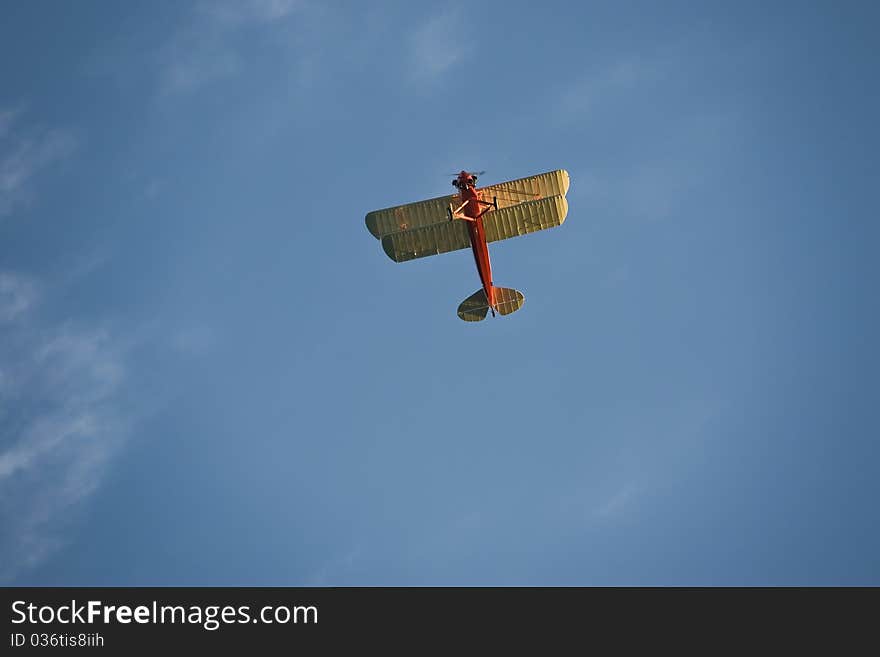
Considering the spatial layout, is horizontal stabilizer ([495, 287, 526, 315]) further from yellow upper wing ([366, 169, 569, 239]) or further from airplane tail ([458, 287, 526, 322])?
yellow upper wing ([366, 169, 569, 239])

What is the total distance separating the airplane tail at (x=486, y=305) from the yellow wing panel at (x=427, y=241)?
4280 mm

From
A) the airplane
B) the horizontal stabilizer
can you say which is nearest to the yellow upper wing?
the airplane

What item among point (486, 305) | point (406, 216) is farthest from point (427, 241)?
point (486, 305)

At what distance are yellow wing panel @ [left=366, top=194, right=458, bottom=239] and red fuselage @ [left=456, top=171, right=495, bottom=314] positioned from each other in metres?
1.69

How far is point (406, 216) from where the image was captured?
61.9 meters

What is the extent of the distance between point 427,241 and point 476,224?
10.8 ft

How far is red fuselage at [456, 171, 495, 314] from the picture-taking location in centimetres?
5966

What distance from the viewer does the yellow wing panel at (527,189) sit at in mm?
61312

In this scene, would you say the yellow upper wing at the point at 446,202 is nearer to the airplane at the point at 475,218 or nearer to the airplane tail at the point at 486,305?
the airplane at the point at 475,218

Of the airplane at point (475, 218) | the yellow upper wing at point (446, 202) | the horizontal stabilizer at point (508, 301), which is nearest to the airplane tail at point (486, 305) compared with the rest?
the horizontal stabilizer at point (508, 301)
